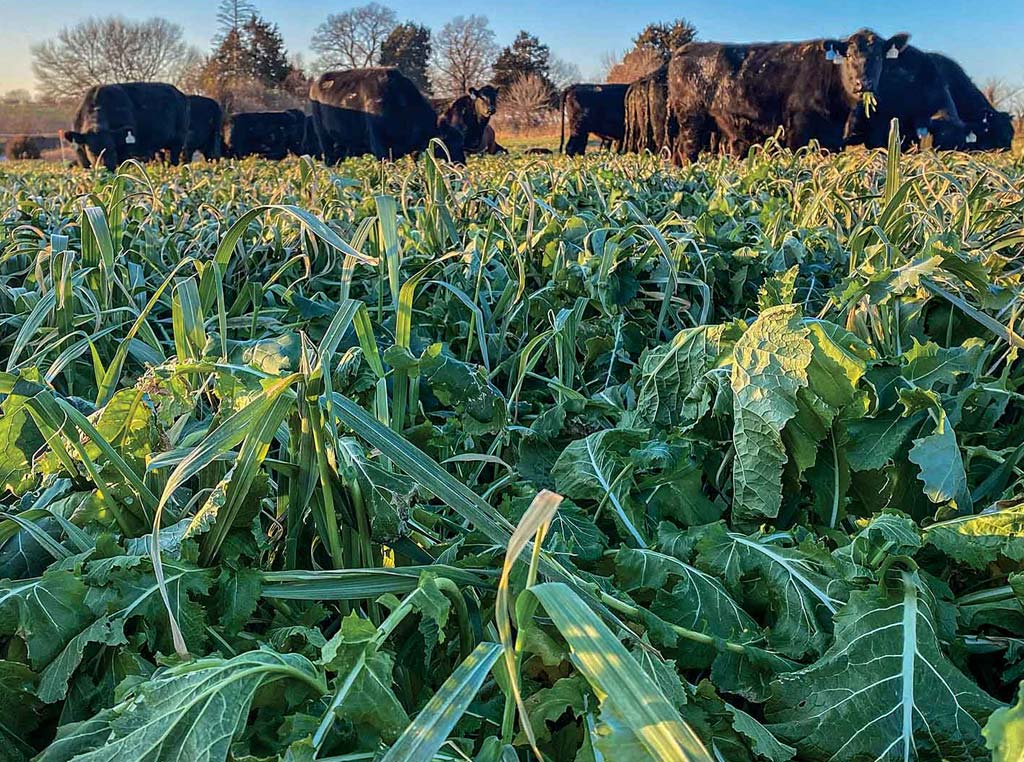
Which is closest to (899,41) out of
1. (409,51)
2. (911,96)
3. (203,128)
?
(911,96)

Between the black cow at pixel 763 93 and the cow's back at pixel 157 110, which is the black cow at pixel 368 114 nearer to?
the cow's back at pixel 157 110

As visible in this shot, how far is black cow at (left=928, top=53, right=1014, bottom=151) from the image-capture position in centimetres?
2317

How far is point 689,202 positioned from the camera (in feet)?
14.3

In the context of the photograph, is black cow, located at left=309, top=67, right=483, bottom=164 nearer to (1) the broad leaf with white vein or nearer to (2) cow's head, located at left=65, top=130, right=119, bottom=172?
(2) cow's head, located at left=65, top=130, right=119, bottom=172

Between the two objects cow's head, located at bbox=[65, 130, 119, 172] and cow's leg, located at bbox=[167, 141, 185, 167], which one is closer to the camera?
cow's head, located at bbox=[65, 130, 119, 172]

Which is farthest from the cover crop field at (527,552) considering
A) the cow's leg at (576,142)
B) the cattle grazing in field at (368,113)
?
the cow's leg at (576,142)

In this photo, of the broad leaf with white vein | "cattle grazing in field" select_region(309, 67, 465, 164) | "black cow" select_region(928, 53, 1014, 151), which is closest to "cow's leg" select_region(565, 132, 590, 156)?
"cattle grazing in field" select_region(309, 67, 465, 164)

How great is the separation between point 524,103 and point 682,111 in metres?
25.8

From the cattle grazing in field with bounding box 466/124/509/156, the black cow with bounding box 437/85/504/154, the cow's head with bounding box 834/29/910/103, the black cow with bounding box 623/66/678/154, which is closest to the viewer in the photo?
the cow's head with bounding box 834/29/910/103

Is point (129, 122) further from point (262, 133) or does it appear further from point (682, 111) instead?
point (682, 111)

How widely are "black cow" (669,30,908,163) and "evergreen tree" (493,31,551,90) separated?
3237 centimetres

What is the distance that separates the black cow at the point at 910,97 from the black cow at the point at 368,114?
13648mm

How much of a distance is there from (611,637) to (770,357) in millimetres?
668

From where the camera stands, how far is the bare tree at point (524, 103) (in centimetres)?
4575
